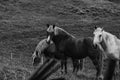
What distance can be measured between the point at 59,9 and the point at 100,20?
12.5ft

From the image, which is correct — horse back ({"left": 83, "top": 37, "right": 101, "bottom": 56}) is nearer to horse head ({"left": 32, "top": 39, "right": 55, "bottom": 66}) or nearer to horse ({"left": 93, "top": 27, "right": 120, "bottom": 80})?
horse ({"left": 93, "top": 27, "right": 120, "bottom": 80})

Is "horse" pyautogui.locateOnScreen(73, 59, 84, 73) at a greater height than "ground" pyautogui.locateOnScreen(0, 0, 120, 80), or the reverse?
"horse" pyautogui.locateOnScreen(73, 59, 84, 73)

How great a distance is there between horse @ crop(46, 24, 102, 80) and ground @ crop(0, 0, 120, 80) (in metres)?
3.03

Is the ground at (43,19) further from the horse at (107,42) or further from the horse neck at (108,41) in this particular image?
the horse neck at (108,41)

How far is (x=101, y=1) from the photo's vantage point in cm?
2552

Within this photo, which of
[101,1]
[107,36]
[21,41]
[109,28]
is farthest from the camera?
[101,1]

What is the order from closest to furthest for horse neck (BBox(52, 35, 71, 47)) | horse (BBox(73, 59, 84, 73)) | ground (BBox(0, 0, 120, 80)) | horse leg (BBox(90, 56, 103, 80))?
horse leg (BBox(90, 56, 103, 80))
horse (BBox(73, 59, 84, 73))
horse neck (BBox(52, 35, 71, 47))
ground (BBox(0, 0, 120, 80))

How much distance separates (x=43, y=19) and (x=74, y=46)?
491 inches

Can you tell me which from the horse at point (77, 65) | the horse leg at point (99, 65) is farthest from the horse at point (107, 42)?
the horse at point (77, 65)

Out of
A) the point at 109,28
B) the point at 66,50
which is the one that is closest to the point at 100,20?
the point at 109,28

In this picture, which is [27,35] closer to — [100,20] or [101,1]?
[100,20]

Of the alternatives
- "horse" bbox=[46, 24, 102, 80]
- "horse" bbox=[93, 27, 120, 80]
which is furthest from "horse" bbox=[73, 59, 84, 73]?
"horse" bbox=[93, 27, 120, 80]

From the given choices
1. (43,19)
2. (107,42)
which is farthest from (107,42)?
(43,19)

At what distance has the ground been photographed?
14992 mm
